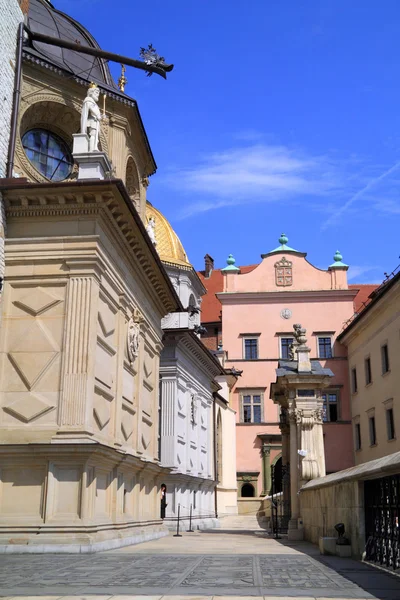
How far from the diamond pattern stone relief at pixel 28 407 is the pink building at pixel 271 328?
34.5 m

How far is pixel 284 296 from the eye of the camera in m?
51.0

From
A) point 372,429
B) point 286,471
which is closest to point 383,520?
point 286,471

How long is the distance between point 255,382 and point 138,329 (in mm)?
29836

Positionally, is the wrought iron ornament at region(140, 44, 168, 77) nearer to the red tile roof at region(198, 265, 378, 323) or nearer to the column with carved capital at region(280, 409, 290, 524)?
the column with carved capital at region(280, 409, 290, 524)

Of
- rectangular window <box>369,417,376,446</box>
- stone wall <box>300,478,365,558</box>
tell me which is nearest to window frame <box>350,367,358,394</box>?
rectangular window <box>369,417,376,446</box>

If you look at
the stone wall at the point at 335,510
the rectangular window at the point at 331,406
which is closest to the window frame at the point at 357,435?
the rectangular window at the point at 331,406

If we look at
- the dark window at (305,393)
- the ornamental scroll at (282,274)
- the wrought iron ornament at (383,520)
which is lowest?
the wrought iron ornament at (383,520)

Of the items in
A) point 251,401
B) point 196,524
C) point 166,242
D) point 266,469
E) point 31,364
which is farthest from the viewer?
point 251,401

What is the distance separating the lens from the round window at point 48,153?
21578 millimetres

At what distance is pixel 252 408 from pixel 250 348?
452 cm

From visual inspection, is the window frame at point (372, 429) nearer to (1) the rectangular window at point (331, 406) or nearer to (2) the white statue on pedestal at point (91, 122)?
(1) the rectangular window at point (331, 406)

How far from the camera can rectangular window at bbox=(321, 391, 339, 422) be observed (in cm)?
4778

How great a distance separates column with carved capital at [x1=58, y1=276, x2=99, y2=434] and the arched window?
114 ft

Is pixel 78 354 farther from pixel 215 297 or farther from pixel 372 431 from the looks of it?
pixel 215 297
